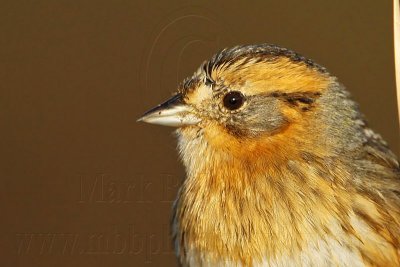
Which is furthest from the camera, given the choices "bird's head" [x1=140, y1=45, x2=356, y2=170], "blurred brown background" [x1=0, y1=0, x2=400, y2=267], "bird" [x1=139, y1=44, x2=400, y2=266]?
"blurred brown background" [x1=0, y1=0, x2=400, y2=267]

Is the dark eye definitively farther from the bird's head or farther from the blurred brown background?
the blurred brown background

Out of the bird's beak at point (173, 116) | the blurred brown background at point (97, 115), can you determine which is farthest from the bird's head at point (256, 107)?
the blurred brown background at point (97, 115)

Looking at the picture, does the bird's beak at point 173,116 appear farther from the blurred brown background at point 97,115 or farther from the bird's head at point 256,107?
the blurred brown background at point 97,115

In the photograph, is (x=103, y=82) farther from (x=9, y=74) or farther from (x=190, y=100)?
(x=190, y=100)

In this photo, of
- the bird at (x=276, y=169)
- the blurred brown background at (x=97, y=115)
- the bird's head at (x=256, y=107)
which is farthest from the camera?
the blurred brown background at (x=97, y=115)

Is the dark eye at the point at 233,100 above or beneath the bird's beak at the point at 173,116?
above

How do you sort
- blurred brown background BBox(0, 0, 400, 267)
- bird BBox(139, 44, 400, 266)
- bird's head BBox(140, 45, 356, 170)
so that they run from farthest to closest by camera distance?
blurred brown background BBox(0, 0, 400, 267), bird's head BBox(140, 45, 356, 170), bird BBox(139, 44, 400, 266)

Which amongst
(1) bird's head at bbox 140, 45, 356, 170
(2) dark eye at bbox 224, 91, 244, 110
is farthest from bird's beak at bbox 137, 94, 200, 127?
(2) dark eye at bbox 224, 91, 244, 110

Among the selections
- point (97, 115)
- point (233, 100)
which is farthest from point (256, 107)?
point (97, 115)
